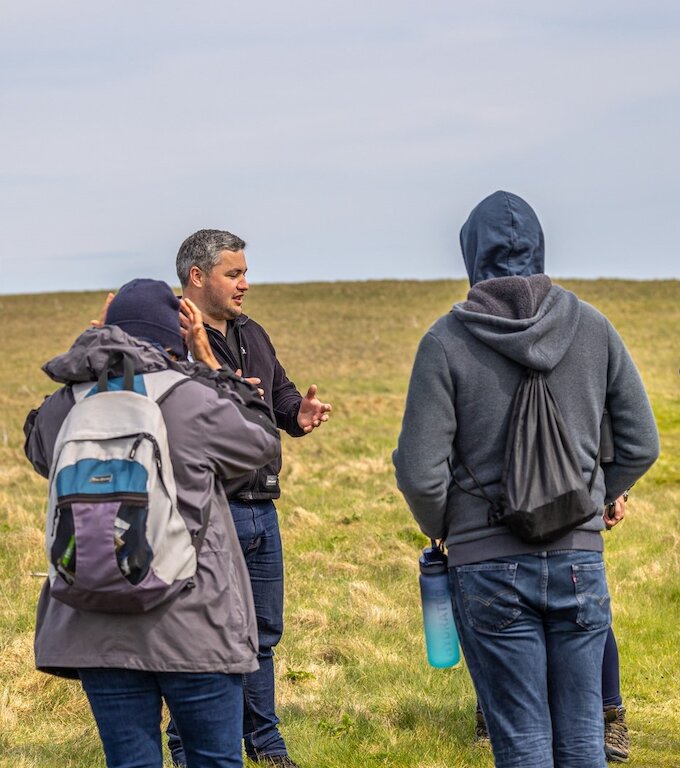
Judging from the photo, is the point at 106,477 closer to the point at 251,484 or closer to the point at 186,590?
the point at 186,590

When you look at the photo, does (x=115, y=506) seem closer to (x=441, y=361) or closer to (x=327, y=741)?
(x=441, y=361)

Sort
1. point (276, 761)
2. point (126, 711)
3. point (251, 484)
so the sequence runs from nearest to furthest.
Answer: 1. point (126, 711)
2. point (251, 484)
3. point (276, 761)

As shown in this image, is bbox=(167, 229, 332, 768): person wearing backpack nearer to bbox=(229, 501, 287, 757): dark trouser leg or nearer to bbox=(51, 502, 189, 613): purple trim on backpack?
bbox=(229, 501, 287, 757): dark trouser leg

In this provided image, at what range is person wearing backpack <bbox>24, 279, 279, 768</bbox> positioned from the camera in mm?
2928

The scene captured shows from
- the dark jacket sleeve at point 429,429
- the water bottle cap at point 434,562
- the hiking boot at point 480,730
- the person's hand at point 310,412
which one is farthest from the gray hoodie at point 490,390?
the hiking boot at point 480,730

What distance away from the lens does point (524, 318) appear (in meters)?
3.27

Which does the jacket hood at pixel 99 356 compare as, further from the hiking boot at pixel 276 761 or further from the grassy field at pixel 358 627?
the grassy field at pixel 358 627

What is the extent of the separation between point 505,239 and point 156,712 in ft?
5.62

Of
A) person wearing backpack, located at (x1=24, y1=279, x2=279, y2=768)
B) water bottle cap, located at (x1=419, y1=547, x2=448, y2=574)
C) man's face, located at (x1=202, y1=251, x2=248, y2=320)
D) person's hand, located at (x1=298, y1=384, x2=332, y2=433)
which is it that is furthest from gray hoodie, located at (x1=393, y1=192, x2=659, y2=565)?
man's face, located at (x1=202, y1=251, x2=248, y2=320)

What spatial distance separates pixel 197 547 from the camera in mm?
3090

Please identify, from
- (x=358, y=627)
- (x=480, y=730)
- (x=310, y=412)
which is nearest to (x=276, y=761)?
(x=480, y=730)

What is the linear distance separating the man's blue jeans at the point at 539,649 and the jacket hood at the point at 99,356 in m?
1.07

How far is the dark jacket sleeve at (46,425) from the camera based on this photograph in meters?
3.22

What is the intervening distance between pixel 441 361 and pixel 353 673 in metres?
3.52
